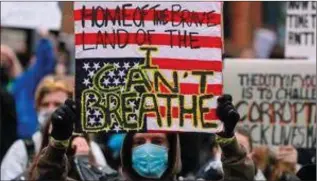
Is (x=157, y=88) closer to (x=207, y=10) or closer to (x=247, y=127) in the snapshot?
(x=207, y=10)

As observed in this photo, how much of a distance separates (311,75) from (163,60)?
107 inches

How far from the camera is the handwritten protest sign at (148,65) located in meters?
6.39

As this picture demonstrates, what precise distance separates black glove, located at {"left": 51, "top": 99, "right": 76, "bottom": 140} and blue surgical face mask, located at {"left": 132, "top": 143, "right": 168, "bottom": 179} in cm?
52

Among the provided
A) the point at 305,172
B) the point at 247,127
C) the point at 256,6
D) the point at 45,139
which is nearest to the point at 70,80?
the point at 247,127

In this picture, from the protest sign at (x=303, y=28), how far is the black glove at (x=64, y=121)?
3566mm

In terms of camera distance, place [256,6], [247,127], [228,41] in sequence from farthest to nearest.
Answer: [228,41] < [256,6] < [247,127]

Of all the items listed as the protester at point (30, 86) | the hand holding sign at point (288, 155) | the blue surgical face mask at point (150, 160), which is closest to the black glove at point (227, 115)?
the blue surgical face mask at point (150, 160)

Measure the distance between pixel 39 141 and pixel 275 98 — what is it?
1712 millimetres

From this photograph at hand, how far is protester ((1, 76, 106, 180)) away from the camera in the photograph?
26.8 ft

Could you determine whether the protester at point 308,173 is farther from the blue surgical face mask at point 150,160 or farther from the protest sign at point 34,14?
the protest sign at point 34,14

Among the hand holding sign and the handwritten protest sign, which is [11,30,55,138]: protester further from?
the handwritten protest sign

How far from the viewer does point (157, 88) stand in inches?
252

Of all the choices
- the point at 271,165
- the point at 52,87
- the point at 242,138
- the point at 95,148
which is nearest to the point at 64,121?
the point at 242,138

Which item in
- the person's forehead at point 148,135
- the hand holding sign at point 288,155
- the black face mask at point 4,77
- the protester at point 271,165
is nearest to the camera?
the person's forehead at point 148,135
